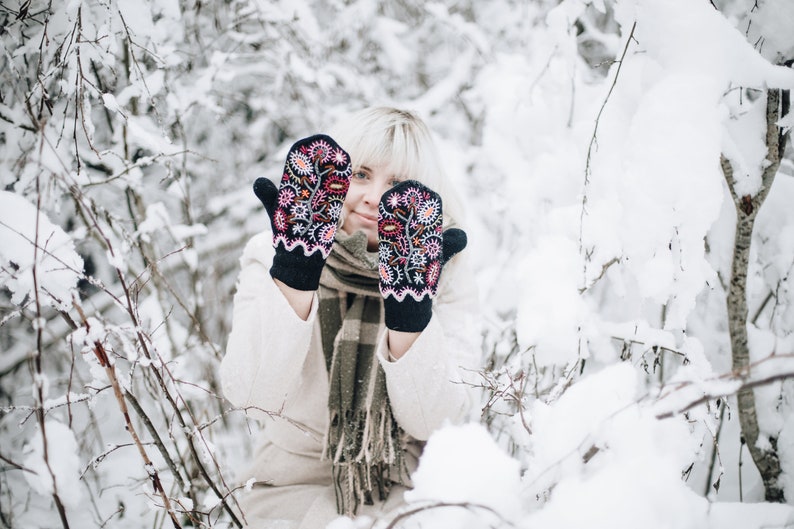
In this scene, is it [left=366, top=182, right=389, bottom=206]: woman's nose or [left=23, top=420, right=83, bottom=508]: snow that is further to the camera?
[left=366, top=182, right=389, bottom=206]: woman's nose

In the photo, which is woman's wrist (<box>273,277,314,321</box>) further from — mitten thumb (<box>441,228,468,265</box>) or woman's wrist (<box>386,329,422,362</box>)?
mitten thumb (<box>441,228,468,265</box>)

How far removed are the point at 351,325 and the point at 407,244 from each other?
33 centimetres

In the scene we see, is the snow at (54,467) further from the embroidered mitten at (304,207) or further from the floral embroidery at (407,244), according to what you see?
the floral embroidery at (407,244)

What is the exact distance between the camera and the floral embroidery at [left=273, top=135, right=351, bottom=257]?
43.6 inches

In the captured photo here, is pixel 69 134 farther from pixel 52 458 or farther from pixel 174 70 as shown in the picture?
pixel 52 458

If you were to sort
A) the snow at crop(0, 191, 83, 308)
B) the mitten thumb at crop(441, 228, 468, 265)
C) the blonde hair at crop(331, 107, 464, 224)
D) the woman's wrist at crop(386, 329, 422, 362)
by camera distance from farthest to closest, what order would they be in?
the blonde hair at crop(331, 107, 464, 224), the mitten thumb at crop(441, 228, 468, 265), the woman's wrist at crop(386, 329, 422, 362), the snow at crop(0, 191, 83, 308)

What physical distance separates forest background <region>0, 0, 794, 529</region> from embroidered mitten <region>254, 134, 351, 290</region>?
33cm

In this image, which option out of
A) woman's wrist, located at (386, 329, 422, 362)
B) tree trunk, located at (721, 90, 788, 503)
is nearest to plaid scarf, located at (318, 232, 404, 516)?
woman's wrist, located at (386, 329, 422, 362)

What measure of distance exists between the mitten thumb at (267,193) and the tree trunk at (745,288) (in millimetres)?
1091

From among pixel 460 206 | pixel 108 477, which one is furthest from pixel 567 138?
pixel 108 477

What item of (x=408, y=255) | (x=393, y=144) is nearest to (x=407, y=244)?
(x=408, y=255)

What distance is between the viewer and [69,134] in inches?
57.8

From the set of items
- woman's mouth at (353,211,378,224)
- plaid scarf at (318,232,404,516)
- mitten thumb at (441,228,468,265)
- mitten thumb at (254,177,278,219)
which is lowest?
plaid scarf at (318,232,404,516)

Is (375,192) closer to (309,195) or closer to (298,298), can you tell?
(309,195)
